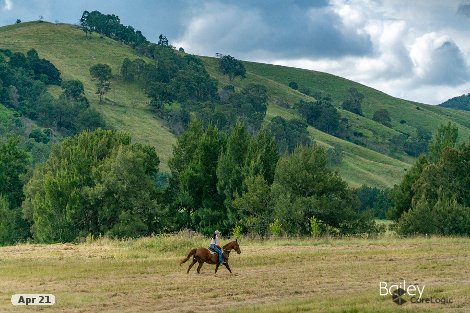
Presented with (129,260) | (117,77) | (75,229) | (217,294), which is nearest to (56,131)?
(117,77)

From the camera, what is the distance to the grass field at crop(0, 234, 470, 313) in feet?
79.5

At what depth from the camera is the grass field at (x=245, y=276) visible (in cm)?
2422

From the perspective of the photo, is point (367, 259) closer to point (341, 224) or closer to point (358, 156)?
point (341, 224)

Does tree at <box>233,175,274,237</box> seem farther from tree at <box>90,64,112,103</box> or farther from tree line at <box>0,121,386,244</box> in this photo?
tree at <box>90,64,112,103</box>

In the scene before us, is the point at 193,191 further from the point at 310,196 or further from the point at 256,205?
the point at 310,196

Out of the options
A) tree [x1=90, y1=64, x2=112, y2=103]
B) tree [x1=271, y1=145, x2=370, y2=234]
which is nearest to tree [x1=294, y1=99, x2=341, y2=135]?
tree [x1=90, y1=64, x2=112, y2=103]

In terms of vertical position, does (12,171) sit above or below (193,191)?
above

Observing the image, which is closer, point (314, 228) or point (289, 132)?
point (314, 228)
